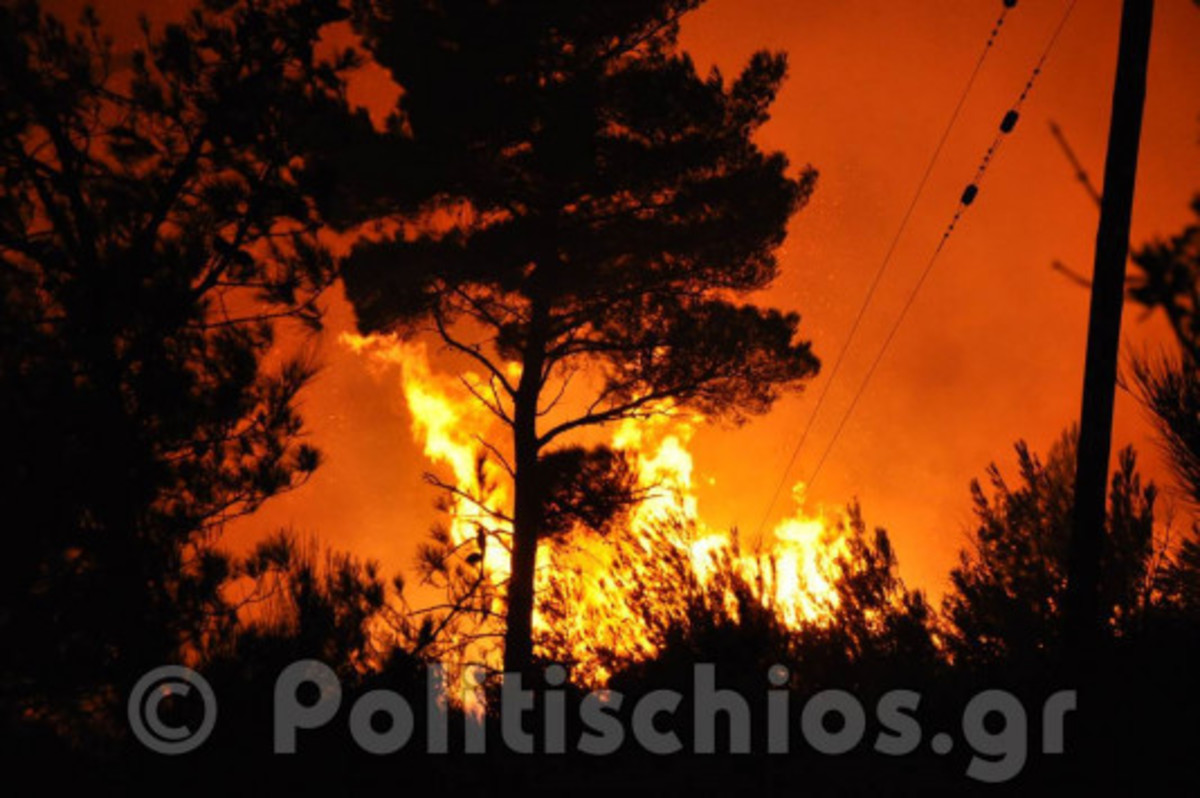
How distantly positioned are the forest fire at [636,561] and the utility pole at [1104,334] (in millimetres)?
4889

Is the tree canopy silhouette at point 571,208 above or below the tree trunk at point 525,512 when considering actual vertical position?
above

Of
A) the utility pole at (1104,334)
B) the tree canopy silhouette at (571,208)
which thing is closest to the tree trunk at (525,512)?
the tree canopy silhouette at (571,208)

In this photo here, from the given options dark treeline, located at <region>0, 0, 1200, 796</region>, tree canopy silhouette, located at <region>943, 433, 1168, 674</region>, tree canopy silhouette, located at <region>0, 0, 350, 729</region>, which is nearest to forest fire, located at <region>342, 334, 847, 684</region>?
dark treeline, located at <region>0, 0, 1200, 796</region>

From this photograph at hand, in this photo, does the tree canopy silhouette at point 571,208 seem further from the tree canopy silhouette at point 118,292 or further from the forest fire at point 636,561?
the tree canopy silhouette at point 118,292

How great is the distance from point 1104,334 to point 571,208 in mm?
7146

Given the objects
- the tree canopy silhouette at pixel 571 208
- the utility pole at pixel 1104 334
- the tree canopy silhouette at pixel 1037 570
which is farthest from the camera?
the tree canopy silhouette at pixel 571 208

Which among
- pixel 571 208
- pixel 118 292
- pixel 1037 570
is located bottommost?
pixel 1037 570

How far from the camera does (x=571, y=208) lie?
1107cm

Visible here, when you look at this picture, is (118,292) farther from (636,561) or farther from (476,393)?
(636,561)

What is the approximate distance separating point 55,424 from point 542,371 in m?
6.42

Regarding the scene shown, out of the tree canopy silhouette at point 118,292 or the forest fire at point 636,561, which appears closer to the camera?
the tree canopy silhouette at point 118,292

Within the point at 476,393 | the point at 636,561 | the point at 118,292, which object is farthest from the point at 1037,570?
the point at 118,292

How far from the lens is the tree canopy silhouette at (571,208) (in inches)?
389

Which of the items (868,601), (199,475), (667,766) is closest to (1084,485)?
(667,766)
